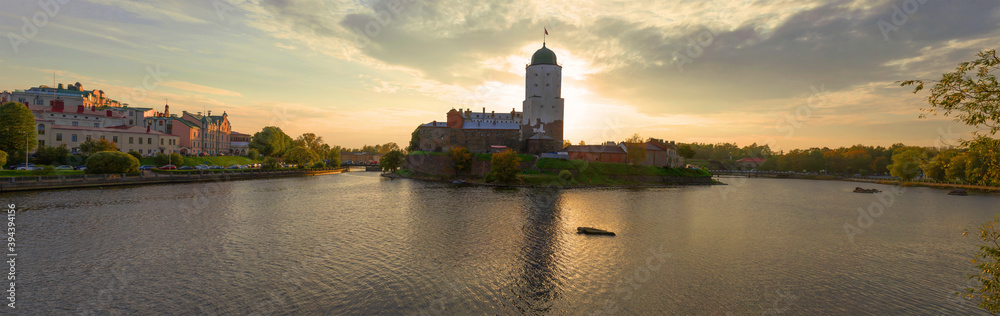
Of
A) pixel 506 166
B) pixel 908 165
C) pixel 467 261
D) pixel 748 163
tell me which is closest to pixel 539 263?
pixel 467 261

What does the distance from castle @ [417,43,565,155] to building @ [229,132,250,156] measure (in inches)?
2692

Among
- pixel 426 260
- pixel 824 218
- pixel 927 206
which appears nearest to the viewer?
pixel 426 260

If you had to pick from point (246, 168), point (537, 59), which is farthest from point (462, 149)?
point (246, 168)

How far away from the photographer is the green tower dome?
325 feet

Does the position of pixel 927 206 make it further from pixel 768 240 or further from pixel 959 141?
pixel 959 141

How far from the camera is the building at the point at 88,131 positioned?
248ft

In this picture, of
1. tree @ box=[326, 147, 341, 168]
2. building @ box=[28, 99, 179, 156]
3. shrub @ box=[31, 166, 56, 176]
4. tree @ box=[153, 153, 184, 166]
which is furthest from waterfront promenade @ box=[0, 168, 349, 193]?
tree @ box=[326, 147, 341, 168]

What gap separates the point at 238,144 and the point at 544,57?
331ft

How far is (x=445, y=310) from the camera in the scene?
18.6 meters

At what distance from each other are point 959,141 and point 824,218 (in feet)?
146

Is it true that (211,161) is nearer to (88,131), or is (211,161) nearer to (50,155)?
(88,131)

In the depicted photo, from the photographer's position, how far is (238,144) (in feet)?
429

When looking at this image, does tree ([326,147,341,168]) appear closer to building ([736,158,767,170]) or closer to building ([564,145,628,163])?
building ([564,145,628,163])

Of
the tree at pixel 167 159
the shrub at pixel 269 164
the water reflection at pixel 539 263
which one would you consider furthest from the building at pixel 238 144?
the water reflection at pixel 539 263
